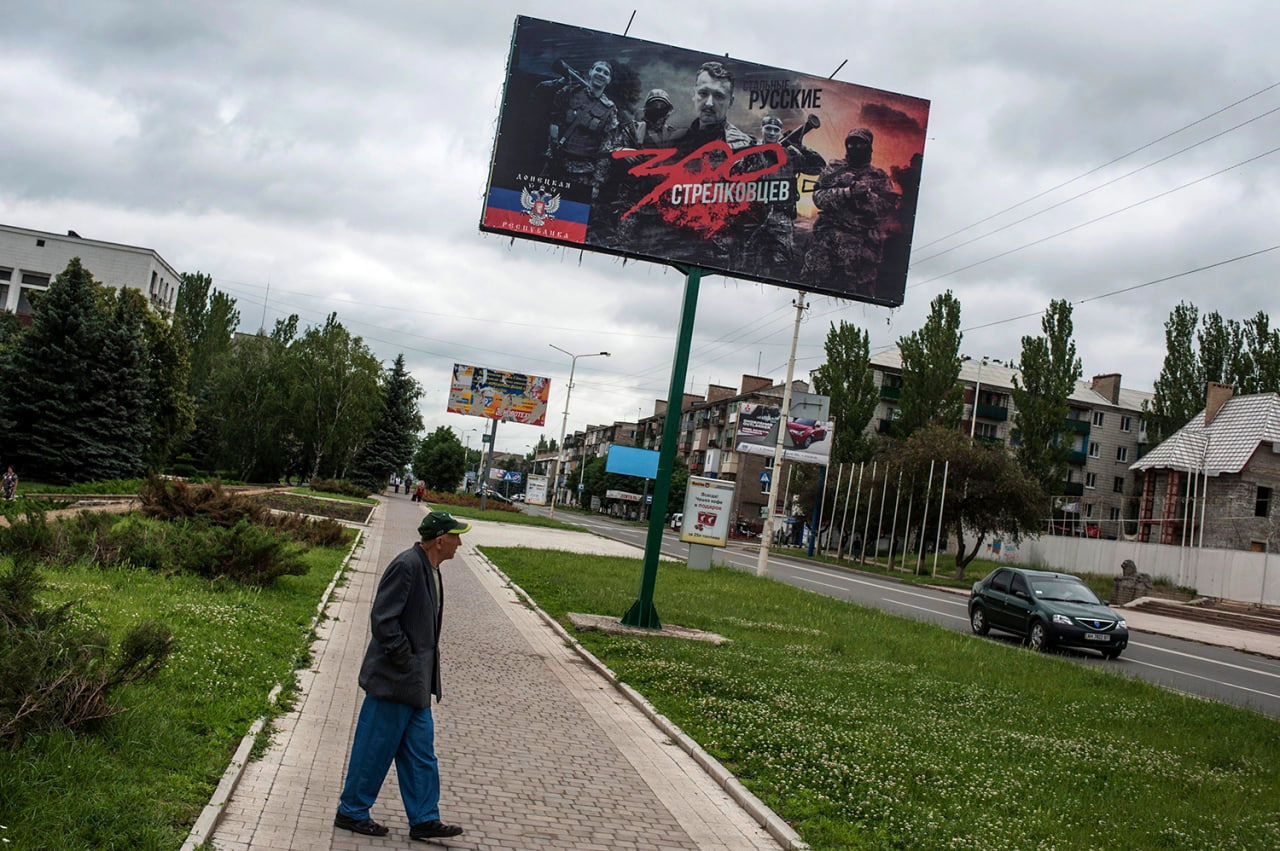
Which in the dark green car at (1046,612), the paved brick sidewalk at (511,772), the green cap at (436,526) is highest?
the green cap at (436,526)

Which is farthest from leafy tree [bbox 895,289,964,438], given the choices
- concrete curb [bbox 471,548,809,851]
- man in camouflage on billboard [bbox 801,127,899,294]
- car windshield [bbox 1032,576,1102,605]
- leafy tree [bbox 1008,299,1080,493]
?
concrete curb [bbox 471,548,809,851]

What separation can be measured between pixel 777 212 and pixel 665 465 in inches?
168

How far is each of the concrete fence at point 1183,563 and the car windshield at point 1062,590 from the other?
71.0ft

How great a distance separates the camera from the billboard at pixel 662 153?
15.6 meters

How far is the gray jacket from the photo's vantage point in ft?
18.0

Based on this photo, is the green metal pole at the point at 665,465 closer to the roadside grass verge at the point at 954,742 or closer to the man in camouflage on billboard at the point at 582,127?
the roadside grass verge at the point at 954,742

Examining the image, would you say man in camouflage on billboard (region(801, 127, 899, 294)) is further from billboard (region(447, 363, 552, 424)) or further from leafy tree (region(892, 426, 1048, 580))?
billboard (region(447, 363, 552, 424))

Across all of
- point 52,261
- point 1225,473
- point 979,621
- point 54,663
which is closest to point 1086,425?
point 1225,473

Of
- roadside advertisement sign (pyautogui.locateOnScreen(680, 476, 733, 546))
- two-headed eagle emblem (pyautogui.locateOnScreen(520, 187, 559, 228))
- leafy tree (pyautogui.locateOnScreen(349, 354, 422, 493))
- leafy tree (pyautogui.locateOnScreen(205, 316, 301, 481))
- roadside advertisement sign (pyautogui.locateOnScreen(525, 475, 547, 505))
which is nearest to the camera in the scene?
two-headed eagle emblem (pyautogui.locateOnScreen(520, 187, 559, 228))

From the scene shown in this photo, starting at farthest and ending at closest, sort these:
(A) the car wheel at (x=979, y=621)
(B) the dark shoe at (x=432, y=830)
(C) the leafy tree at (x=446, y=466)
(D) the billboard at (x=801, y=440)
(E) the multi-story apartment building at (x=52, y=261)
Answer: (C) the leafy tree at (x=446, y=466) → (E) the multi-story apartment building at (x=52, y=261) → (D) the billboard at (x=801, y=440) → (A) the car wheel at (x=979, y=621) → (B) the dark shoe at (x=432, y=830)

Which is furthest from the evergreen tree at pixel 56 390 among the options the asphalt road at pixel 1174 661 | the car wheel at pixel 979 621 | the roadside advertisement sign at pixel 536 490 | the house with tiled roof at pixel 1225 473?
the roadside advertisement sign at pixel 536 490

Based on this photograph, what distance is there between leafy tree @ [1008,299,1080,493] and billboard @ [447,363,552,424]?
93.3 feet

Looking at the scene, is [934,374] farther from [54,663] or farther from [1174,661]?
[54,663]

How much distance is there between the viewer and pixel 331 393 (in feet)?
220
